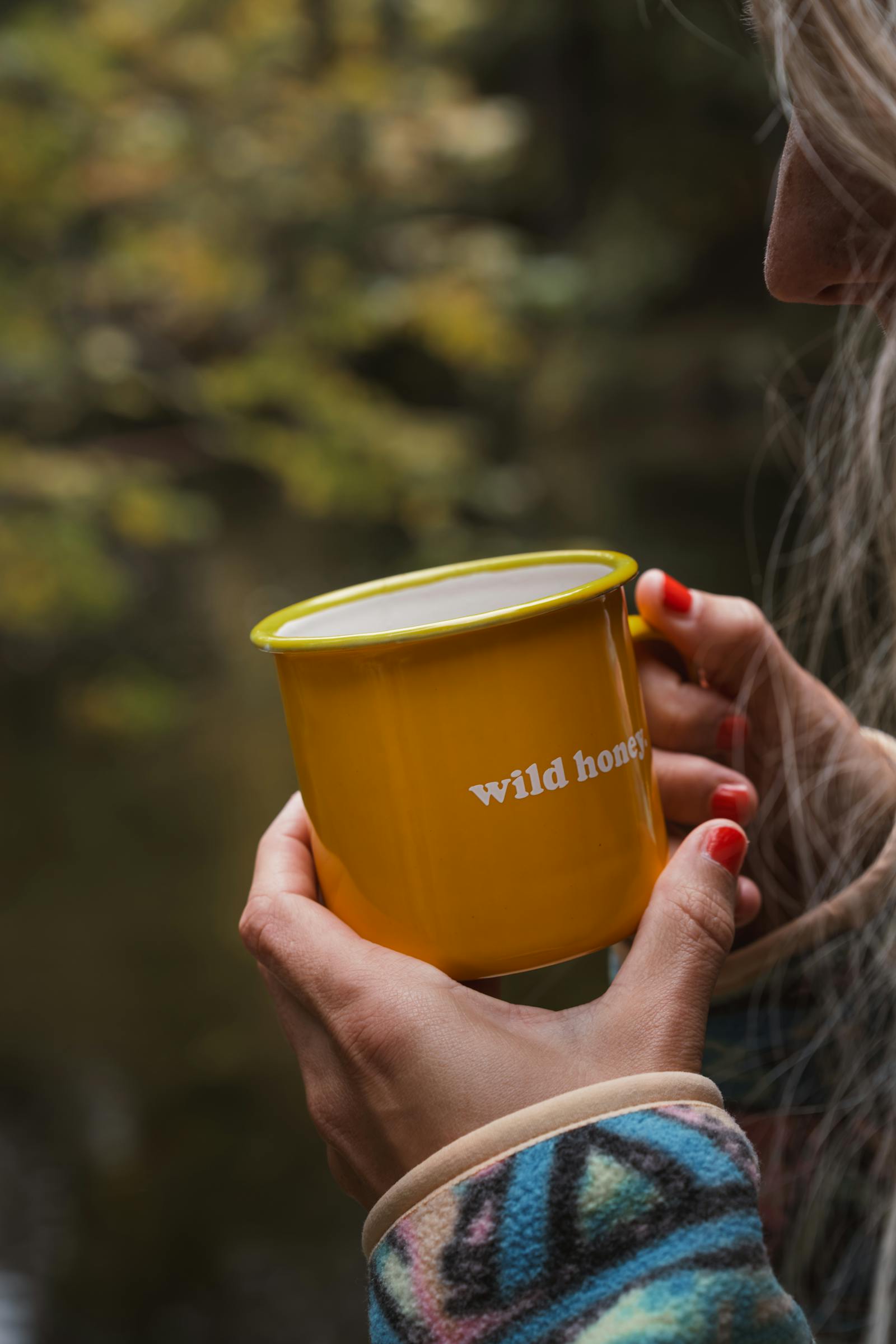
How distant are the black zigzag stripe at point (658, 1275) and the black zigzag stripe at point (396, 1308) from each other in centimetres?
4

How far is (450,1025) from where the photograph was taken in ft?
1.25

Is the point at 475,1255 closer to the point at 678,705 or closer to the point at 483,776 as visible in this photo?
the point at 483,776

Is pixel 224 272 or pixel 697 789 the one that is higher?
pixel 224 272

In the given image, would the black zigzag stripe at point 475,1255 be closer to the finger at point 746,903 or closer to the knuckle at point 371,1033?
the knuckle at point 371,1033

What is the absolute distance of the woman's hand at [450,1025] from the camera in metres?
0.37

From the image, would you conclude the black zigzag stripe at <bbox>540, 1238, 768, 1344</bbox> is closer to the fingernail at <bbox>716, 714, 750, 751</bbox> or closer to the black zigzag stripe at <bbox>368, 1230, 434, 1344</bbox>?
the black zigzag stripe at <bbox>368, 1230, 434, 1344</bbox>

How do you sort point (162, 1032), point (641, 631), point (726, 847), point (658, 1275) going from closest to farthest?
point (658, 1275)
point (726, 847)
point (641, 631)
point (162, 1032)

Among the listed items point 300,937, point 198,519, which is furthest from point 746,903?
point 198,519

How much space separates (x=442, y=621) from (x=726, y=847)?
138 mm

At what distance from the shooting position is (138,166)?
1.98 metres

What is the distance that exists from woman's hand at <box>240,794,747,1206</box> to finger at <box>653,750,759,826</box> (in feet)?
0.35

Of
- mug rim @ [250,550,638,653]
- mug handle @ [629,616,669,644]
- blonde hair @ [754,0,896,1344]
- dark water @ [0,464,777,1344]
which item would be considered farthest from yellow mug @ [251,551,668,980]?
dark water @ [0,464,777,1344]

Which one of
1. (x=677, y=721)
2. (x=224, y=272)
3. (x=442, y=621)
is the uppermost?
(x=224, y=272)

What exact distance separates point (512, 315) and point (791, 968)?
7.11ft
